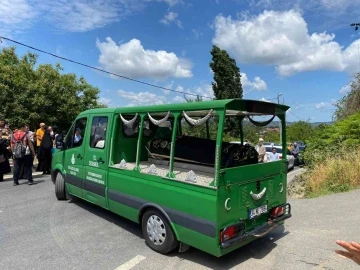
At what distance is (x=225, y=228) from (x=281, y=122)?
211 centimetres

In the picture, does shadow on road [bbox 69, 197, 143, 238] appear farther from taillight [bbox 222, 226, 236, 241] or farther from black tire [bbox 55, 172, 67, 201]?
taillight [bbox 222, 226, 236, 241]

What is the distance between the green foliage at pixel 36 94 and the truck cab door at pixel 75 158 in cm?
1034

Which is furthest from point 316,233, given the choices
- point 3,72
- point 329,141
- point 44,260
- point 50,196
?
point 3,72

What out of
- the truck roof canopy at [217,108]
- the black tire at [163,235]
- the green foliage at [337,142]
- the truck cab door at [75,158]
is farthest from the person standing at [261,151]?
the truck cab door at [75,158]

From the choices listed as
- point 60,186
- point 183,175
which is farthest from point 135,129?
point 60,186

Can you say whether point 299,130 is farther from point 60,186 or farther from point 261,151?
point 60,186

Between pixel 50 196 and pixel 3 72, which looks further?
pixel 3 72

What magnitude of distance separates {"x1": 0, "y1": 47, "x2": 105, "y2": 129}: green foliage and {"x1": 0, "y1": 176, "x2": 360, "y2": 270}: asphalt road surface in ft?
33.5

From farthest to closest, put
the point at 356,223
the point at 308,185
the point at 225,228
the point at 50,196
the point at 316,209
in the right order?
the point at 308,185
the point at 50,196
the point at 316,209
the point at 356,223
the point at 225,228

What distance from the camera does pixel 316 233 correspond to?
5.20 metres

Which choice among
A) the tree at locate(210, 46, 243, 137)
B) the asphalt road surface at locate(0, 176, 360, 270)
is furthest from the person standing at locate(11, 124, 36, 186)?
the tree at locate(210, 46, 243, 137)

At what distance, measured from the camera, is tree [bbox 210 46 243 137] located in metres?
34.9

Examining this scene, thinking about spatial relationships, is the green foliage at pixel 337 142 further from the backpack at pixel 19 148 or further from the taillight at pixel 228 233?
the backpack at pixel 19 148

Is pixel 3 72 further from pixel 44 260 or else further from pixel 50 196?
pixel 44 260
